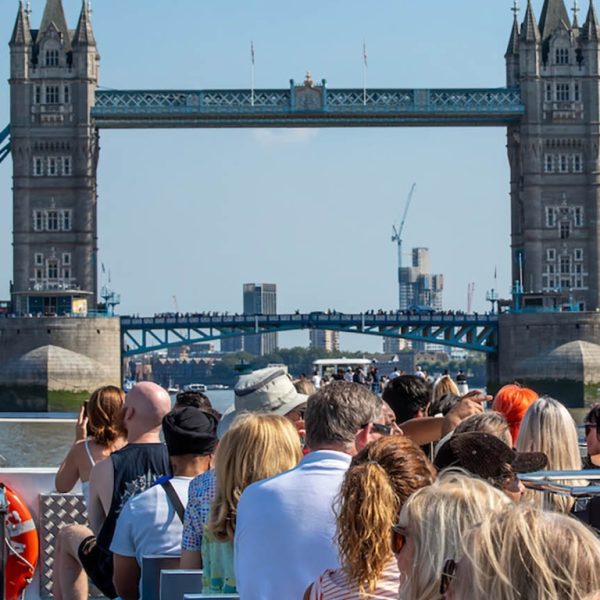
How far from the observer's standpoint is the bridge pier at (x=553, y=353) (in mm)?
73000

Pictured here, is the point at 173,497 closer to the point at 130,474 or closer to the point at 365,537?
the point at 130,474

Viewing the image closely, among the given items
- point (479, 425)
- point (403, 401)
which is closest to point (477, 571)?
A: point (479, 425)

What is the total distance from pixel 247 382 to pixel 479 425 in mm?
1256

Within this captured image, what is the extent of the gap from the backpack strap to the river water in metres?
22.2

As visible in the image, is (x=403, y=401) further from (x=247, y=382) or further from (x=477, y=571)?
(x=477, y=571)

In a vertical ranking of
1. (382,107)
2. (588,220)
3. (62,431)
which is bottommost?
(62,431)

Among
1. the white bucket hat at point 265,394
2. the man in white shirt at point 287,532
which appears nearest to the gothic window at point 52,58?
the white bucket hat at point 265,394

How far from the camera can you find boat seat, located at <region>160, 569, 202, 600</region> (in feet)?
19.1

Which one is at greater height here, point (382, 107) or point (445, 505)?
point (382, 107)

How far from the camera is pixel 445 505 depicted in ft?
12.5

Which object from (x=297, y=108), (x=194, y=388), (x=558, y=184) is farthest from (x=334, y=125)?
(x=194, y=388)

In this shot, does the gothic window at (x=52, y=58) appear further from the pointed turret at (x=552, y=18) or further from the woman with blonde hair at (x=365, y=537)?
the woman with blonde hair at (x=365, y=537)

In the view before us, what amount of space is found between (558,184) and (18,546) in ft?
234

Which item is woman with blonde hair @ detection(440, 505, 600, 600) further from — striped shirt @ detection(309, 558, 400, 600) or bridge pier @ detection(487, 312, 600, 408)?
bridge pier @ detection(487, 312, 600, 408)
